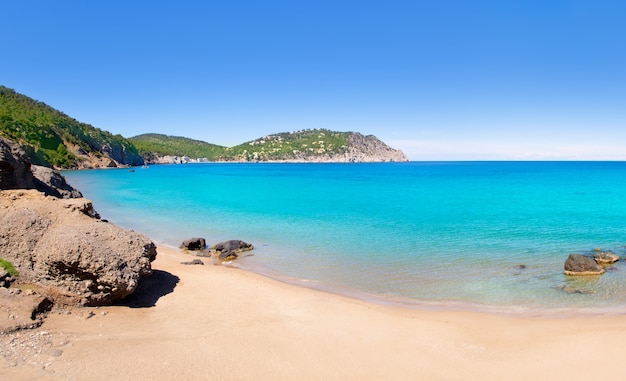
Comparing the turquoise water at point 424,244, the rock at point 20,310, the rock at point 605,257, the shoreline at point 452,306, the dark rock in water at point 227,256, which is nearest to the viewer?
the rock at point 20,310

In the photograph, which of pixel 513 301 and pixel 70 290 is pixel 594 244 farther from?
pixel 70 290

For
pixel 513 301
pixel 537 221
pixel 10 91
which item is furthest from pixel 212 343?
pixel 10 91

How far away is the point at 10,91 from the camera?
153m

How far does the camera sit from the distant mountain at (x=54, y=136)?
10538cm

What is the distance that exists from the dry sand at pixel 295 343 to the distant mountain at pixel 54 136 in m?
100

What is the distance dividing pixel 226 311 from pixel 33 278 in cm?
468

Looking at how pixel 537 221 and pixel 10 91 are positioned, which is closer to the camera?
pixel 537 221

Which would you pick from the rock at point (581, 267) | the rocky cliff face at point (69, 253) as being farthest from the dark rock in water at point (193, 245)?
the rock at point (581, 267)

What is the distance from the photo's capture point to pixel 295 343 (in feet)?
28.0

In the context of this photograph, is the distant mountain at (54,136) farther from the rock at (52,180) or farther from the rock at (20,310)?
the rock at (20,310)

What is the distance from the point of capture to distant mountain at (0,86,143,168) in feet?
346

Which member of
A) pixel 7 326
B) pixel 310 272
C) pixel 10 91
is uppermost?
pixel 10 91

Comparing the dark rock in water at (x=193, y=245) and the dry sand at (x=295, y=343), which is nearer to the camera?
the dry sand at (x=295, y=343)

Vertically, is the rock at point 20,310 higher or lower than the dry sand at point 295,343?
higher
